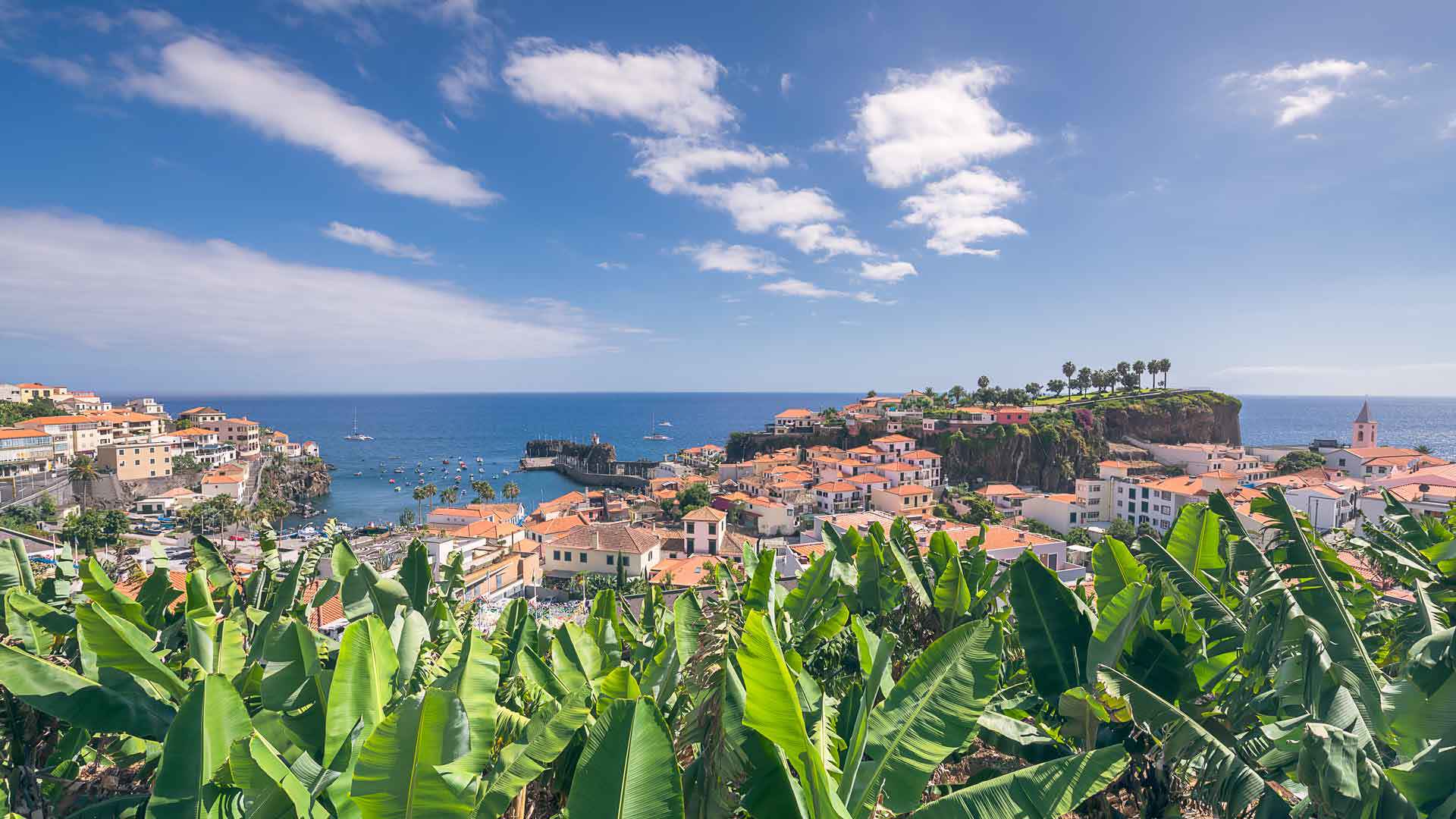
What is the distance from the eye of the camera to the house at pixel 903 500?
52375mm

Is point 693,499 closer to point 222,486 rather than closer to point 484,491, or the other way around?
point 484,491

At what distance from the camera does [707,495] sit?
52.4 meters

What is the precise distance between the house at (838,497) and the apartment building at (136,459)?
6978cm

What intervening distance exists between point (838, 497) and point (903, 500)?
18.1 feet

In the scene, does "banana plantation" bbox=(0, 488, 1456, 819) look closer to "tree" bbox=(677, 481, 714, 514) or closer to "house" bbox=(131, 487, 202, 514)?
"tree" bbox=(677, 481, 714, 514)

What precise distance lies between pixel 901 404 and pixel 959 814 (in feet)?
296

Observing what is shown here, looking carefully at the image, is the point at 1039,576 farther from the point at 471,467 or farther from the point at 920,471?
the point at 471,467

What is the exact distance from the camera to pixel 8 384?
90.3m

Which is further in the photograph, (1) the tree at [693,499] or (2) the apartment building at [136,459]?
(2) the apartment building at [136,459]

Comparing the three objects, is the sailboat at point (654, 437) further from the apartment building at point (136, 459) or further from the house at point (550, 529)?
the house at point (550, 529)

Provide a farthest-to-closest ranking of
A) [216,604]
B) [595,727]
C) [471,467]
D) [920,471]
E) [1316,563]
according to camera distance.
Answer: [471,467] < [920,471] < [216,604] < [1316,563] < [595,727]

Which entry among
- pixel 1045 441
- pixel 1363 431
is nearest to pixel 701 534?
pixel 1045 441

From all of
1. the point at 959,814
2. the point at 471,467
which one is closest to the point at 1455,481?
the point at 959,814

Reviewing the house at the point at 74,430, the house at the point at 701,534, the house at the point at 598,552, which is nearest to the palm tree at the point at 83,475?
the house at the point at 74,430
